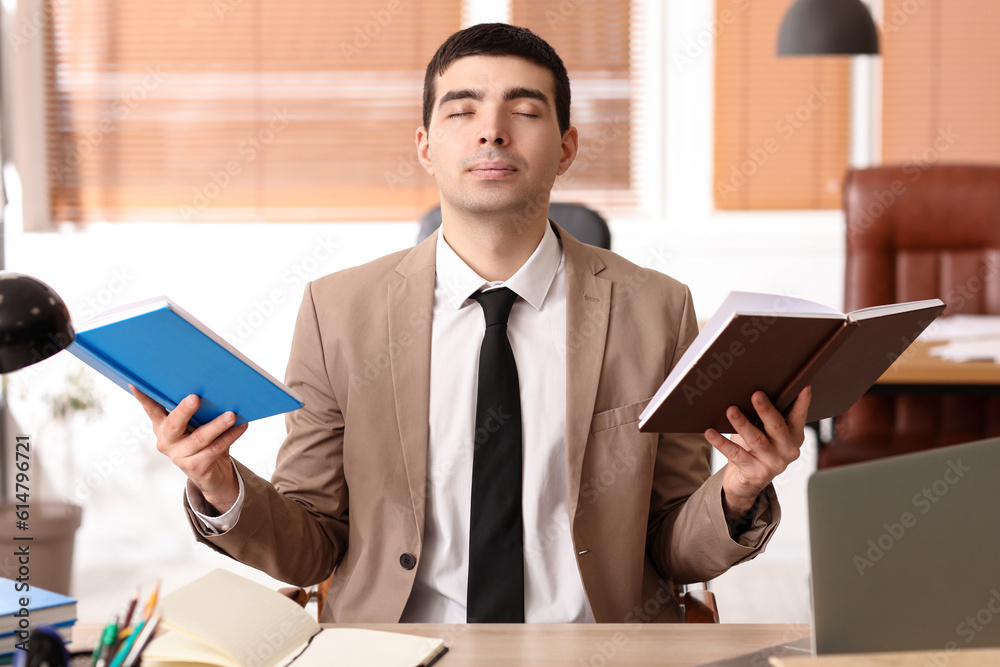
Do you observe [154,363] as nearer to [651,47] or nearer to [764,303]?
[764,303]

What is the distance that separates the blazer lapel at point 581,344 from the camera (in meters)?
1.37

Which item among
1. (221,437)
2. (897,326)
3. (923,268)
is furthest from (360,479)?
(923,268)

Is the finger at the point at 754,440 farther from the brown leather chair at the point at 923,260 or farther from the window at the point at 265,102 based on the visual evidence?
the window at the point at 265,102

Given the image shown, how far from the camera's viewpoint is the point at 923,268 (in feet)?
8.91

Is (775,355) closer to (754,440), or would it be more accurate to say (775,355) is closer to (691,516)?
(754,440)

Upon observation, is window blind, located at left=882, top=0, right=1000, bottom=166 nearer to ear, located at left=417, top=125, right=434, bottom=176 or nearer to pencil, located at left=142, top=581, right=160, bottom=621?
ear, located at left=417, top=125, right=434, bottom=176

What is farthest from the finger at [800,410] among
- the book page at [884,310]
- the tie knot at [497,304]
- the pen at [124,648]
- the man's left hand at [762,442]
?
the pen at [124,648]

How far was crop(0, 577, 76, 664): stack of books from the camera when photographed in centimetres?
90

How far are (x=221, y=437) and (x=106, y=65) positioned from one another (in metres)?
2.77

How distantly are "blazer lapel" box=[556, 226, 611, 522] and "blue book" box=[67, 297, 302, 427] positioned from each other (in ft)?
1.54

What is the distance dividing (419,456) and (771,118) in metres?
2.53

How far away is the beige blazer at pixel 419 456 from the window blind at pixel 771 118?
2.08 metres

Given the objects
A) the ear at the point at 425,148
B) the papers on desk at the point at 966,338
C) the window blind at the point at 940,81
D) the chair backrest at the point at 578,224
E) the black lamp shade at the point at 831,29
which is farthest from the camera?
the window blind at the point at 940,81

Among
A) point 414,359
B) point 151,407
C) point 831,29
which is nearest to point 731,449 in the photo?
point 414,359
